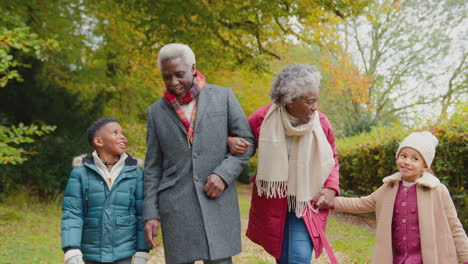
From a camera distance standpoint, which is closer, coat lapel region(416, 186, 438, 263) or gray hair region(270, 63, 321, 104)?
coat lapel region(416, 186, 438, 263)

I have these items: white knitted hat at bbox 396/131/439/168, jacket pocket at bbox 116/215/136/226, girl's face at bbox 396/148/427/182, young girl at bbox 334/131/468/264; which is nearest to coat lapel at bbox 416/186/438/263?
young girl at bbox 334/131/468/264

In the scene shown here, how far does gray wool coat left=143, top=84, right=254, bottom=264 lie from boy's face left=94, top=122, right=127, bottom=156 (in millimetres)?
236

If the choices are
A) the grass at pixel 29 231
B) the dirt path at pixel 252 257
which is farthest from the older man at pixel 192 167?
the grass at pixel 29 231

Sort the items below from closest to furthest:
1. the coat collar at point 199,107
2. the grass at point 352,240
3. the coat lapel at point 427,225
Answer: the coat lapel at point 427,225 < the coat collar at point 199,107 < the grass at point 352,240

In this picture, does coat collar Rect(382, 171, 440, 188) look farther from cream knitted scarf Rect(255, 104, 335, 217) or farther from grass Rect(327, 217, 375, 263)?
grass Rect(327, 217, 375, 263)

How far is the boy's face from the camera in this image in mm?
2996

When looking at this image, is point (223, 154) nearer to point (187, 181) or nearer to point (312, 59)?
point (187, 181)

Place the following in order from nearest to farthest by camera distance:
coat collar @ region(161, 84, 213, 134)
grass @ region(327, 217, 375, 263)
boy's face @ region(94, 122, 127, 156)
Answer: coat collar @ region(161, 84, 213, 134) < boy's face @ region(94, 122, 127, 156) < grass @ region(327, 217, 375, 263)

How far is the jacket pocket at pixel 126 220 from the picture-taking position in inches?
112

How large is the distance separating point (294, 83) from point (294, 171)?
638 millimetres

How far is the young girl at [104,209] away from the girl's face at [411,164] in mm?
1879

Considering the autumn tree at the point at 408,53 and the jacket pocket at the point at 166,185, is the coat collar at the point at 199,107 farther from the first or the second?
the autumn tree at the point at 408,53

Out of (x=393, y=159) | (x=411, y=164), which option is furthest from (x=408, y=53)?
(x=411, y=164)

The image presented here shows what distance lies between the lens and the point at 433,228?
2654 mm
